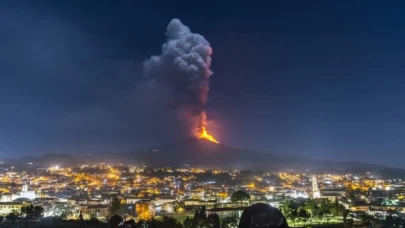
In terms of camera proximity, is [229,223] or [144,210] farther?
[144,210]

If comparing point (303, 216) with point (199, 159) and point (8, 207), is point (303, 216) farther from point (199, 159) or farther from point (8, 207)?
point (199, 159)

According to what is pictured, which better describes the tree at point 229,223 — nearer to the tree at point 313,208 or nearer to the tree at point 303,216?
the tree at point 303,216

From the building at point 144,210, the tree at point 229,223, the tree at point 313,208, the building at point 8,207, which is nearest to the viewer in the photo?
the tree at point 229,223

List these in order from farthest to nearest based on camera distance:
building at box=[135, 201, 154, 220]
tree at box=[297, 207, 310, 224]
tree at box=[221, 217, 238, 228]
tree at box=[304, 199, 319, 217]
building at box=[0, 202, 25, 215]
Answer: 1. building at box=[135, 201, 154, 220]
2. building at box=[0, 202, 25, 215]
3. tree at box=[304, 199, 319, 217]
4. tree at box=[297, 207, 310, 224]
5. tree at box=[221, 217, 238, 228]

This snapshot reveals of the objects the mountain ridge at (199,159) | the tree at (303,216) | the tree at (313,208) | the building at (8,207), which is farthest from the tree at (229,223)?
the mountain ridge at (199,159)

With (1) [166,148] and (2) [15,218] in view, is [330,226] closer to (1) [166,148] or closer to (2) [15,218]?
(2) [15,218]

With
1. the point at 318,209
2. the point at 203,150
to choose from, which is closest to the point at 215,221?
the point at 318,209

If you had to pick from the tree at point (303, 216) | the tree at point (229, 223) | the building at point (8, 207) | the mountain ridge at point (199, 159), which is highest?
the mountain ridge at point (199, 159)

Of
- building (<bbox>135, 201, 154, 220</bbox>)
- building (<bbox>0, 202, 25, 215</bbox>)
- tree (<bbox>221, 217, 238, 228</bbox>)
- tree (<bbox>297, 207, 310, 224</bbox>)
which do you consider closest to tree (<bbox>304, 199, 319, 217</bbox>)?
tree (<bbox>297, 207, 310, 224</bbox>)

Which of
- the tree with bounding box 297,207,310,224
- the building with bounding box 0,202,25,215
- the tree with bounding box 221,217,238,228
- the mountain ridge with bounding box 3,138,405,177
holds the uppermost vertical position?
the mountain ridge with bounding box 3,138,405,177

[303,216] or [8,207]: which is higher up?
[8,207]

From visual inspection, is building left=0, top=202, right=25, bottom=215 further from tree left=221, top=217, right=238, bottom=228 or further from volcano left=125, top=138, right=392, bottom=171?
volcano left=125, top=138, right=392, bottom=171

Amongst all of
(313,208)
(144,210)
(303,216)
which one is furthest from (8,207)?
(313,208)

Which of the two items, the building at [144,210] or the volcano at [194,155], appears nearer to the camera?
the building at [144,210]
